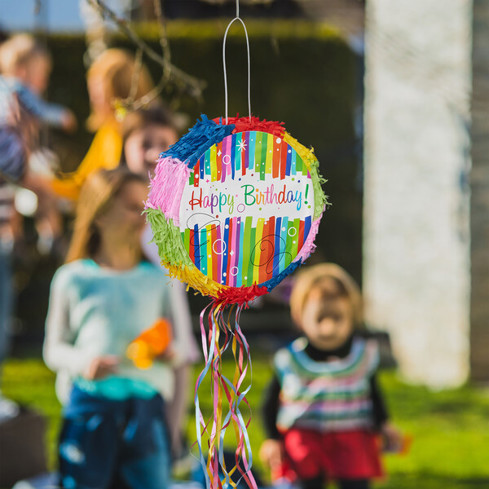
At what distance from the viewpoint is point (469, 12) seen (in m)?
4.68

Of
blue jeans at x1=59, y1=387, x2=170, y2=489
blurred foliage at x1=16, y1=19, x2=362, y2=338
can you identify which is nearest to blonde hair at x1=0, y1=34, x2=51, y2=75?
blue jeans at x1=59, y1=387, x2=170, y2=489

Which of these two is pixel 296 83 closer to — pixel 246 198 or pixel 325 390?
pixel 325 390

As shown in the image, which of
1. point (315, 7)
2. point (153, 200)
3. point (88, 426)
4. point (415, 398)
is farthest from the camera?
point (415, 398)

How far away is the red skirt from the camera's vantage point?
7.87 ft

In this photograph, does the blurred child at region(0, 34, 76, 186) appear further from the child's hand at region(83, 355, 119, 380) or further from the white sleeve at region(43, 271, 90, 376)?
the child's hand at region(83, 355, 119, 380)

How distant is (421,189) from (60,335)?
3293mm

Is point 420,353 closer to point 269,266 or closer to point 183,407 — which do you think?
point 183,407

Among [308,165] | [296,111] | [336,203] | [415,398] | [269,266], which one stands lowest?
[415,398]

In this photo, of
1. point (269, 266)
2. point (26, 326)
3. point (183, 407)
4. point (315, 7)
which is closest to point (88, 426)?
point (183, 407)

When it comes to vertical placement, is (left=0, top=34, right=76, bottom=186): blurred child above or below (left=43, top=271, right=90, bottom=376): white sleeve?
above

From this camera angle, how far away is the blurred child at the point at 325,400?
2.41 meters

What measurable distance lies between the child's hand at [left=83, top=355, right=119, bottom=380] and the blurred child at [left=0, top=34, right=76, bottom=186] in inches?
23.4

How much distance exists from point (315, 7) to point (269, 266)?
1822 millimetres

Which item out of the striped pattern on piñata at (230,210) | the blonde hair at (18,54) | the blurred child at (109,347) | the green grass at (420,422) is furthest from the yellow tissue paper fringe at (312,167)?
the green grass at (420,422)
